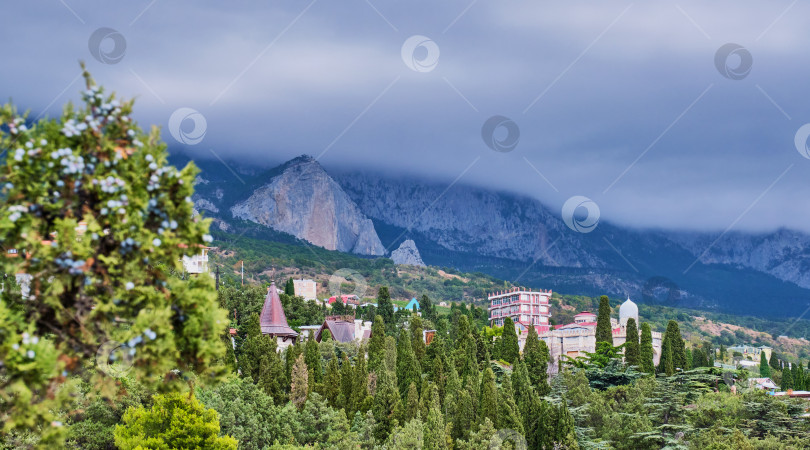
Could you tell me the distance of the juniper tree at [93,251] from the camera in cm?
1059

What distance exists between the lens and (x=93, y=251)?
10.7m

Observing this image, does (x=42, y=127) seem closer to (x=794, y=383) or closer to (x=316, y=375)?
(x=316, y=375)

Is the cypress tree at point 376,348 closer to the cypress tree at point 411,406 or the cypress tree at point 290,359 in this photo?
the cypress tree at point 290,359

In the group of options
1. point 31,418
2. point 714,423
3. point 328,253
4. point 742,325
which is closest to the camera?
point 31,418

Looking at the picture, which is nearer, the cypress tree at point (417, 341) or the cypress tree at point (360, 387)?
the cypress tree at point (360, 387)

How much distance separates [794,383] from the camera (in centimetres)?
6384

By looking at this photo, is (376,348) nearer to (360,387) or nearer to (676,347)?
(360,387)

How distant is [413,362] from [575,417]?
8.69 m

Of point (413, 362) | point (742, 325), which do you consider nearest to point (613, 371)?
point (413, 362)

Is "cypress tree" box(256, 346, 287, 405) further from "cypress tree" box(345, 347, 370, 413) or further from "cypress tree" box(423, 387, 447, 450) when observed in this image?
"cypress tree" box(423, 387, 447, 450)
